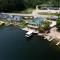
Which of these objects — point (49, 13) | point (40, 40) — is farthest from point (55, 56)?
point (49, 13)

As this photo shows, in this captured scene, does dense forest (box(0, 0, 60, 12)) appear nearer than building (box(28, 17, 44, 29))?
No

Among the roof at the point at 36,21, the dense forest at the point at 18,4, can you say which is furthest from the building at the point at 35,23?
the dense forest at the point at 18,4

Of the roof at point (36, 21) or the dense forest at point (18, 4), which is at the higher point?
the dense forest at point (18, 4)

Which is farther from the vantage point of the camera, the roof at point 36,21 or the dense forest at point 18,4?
the dense forest at point 18,4

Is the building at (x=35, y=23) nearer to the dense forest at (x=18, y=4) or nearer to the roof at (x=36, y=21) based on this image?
the roof at (x=36, y=21)

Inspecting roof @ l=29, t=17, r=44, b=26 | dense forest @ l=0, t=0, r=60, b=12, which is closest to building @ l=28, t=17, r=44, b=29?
roof @ l=29, t=17, r=44, b=26

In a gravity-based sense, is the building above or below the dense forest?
below

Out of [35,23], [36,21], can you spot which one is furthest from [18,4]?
[35,23]

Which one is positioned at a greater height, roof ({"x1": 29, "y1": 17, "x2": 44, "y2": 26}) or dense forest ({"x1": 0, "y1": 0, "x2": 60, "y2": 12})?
dense forest ({"x1": 0, "y1": 0, "x2": 60, "y2": 12})

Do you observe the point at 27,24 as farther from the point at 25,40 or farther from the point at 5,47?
the point at 5,47

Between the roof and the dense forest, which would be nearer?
the roof

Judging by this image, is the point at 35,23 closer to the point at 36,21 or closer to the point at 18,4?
the point at 36,21

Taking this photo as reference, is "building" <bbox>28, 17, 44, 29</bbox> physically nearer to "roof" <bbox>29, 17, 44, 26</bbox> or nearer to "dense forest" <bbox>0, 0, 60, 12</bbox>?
"roof" <bbox>29, 17, 44, 26</bbox>
